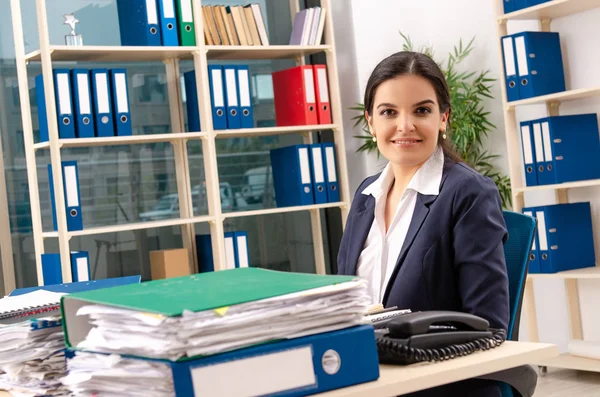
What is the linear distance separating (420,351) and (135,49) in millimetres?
3594

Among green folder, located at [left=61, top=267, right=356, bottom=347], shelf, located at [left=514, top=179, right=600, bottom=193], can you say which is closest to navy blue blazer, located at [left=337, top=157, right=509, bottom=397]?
green folder, located at [left=61, top=267, right=356, bottom=347]

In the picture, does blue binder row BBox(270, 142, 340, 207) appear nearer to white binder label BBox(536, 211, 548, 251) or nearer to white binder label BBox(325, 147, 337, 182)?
white binder label BBox(325, 147, 337, 182)

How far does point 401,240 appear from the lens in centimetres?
206

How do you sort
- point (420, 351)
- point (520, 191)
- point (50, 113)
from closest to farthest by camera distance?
point (420, 351), point (50, 113), point (520, 191)

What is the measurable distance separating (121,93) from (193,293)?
3533mm

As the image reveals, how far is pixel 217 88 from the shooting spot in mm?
4781

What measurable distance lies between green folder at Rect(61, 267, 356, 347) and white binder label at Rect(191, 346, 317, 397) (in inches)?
2.7

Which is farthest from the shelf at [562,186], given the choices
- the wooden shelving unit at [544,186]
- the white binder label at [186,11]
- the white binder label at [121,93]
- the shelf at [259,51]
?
the white binder label at [121,93]

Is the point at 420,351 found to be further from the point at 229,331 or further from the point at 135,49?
the point at 135,49

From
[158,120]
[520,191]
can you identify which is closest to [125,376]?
[520,191]

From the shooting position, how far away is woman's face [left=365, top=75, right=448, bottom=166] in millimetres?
2119

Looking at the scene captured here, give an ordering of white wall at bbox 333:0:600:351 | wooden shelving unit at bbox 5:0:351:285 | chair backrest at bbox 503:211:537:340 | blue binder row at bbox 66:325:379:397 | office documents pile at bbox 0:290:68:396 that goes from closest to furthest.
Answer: blue binder row at bbox 66:325:379:397
office documents pile at bbox 0:290:68:396
chair backrest at bbox 503:211:537:340
wooden shelving unit at bbox 5:0:351:285
white wall at bbox 333:0:600:351

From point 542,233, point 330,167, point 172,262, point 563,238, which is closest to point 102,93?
point 172,262

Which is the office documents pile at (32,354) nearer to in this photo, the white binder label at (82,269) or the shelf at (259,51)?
the white binder label at (82,269)
